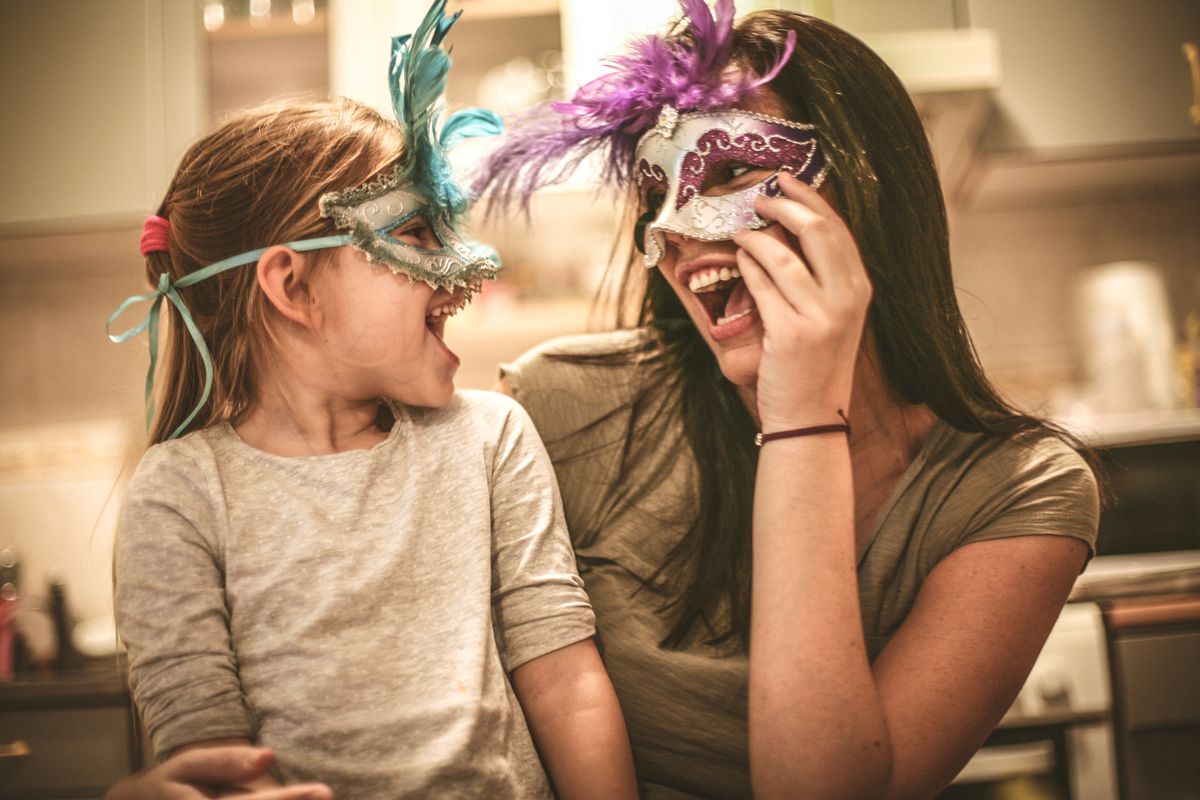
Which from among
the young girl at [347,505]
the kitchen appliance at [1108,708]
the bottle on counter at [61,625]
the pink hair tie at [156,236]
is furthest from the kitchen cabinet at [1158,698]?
the bottle on counter at [61,625]

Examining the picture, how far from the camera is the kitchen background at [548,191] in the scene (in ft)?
6.04

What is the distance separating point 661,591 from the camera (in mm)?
951

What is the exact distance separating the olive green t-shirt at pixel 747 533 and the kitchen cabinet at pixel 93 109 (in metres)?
1.44

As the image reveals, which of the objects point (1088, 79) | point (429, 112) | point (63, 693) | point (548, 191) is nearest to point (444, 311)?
point (429, 112)

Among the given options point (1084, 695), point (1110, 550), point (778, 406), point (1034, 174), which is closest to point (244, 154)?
point (778, 406)

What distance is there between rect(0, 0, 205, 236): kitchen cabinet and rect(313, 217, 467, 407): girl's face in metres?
1.24

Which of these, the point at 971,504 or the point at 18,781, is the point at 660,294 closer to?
the point at 971,504

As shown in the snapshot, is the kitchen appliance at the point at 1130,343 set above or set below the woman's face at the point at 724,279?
below

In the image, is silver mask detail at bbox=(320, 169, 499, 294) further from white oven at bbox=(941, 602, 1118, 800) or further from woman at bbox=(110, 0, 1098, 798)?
white oven at bbox=(941, 602, 1118, 800)

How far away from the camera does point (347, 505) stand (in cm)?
82

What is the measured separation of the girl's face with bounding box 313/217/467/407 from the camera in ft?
2.84

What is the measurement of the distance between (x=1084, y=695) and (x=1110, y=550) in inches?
13.2

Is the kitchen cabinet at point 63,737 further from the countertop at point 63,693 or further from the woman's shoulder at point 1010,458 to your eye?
the woman's shoulder at point 1010,458

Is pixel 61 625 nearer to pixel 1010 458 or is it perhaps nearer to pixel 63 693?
pixel 63 693
